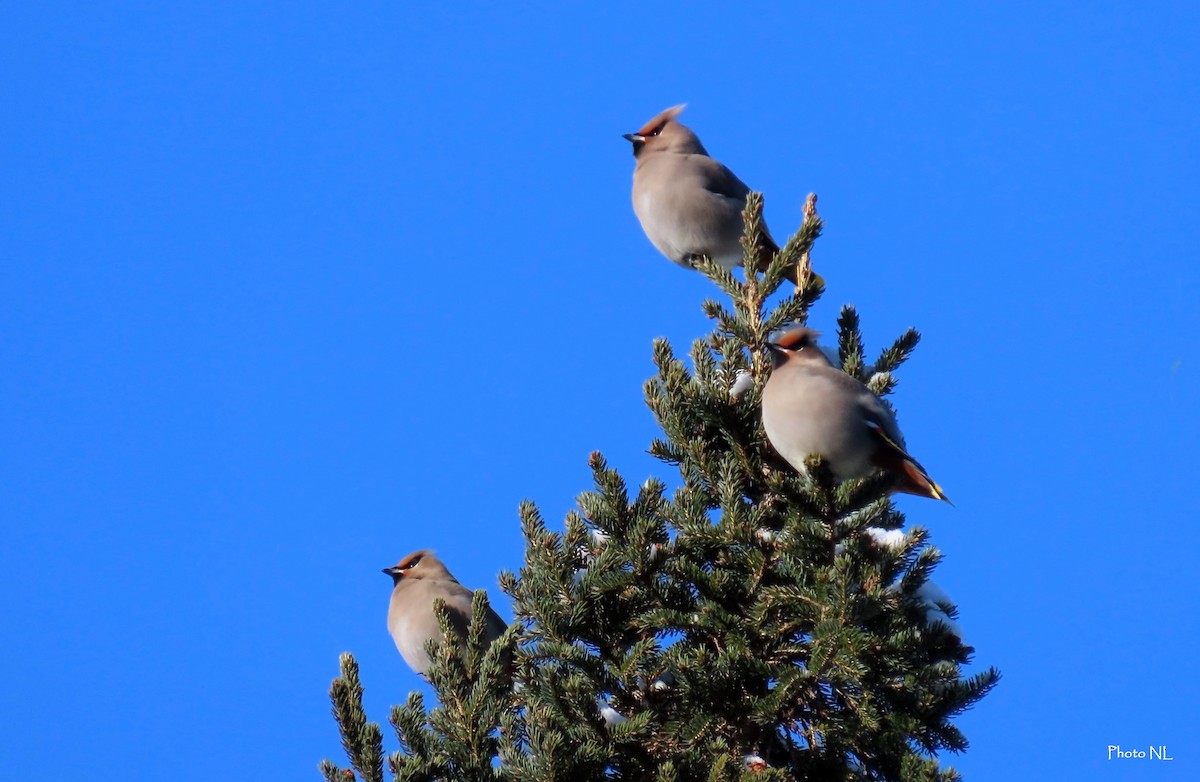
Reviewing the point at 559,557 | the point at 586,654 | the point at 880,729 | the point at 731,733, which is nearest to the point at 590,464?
the point at 559,557

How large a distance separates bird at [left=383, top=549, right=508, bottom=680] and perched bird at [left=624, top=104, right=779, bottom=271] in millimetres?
1704

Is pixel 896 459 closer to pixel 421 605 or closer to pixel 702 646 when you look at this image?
pixel 702 646

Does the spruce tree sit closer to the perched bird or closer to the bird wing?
the bird wing

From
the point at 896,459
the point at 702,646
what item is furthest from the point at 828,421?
the point at 702,646

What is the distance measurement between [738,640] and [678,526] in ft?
1.15

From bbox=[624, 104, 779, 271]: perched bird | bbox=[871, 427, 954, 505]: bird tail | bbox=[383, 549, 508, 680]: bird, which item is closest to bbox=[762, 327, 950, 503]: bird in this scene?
bbox=[871, 427, 954, 505]: bird tail

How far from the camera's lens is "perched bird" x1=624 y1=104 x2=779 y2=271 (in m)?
5.23

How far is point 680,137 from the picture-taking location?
18.6 ft

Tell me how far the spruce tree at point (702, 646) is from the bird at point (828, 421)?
0.10 metres

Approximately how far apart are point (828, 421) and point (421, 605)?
2800 mm

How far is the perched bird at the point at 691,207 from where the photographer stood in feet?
17.2

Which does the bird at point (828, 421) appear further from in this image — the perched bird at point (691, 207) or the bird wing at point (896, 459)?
the perched bird at point (691, 207)

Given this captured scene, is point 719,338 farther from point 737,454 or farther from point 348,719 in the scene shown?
point 348,719

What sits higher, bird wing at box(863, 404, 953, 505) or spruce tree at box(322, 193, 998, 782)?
bird wing at box(863, 404, 953, 505)
